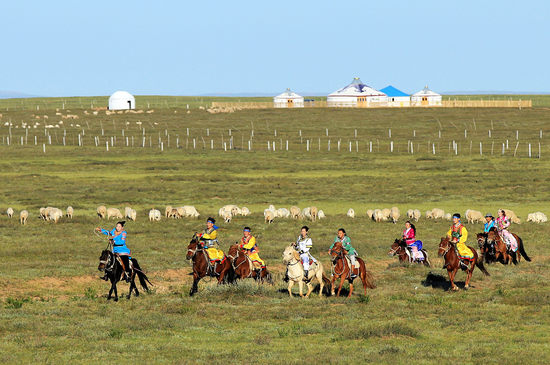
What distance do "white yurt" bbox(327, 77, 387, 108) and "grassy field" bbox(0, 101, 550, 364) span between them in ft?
208

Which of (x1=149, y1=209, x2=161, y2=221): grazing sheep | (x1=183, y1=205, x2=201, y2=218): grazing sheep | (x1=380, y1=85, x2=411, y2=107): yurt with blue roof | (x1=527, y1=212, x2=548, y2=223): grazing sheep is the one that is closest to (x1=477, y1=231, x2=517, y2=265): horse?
(x1=527, y1=212, x2=548, y2=223): grazing sheep

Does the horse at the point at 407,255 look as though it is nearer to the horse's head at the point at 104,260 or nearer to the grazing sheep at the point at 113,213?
the horse's head at the point at 104,260

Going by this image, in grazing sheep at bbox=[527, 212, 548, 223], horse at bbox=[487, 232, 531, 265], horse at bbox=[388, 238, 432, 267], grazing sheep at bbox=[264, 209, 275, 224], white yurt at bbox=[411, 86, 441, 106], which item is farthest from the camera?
white yurt at bbox=[411, 86, 441, 106]

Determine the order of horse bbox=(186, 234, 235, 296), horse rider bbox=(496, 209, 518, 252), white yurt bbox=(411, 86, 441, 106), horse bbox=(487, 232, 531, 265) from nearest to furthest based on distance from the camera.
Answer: horse bbox=(186, 234, 235, 296), horse bbox=(487, 232, 531, 265), horse rider bbox=(496, 209, 518, 252), white yurt bbox=(411, 86, 441, 106)

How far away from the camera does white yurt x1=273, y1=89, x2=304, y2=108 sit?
143 m

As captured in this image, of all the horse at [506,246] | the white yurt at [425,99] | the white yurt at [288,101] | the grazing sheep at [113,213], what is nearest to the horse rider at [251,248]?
the horse at [506,246]

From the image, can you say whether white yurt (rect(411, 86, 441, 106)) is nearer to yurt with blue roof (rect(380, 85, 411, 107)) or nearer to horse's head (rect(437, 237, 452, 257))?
yurt with blue roof (rect(380, 85, 411, 107))

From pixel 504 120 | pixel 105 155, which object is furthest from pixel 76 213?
pixel 504 120

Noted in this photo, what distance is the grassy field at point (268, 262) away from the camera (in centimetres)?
1367

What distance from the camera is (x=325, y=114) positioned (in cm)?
12181

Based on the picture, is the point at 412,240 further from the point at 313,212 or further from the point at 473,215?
the point at 473,215

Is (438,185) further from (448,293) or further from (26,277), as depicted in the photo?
(26,277)

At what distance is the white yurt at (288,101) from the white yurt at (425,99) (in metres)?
24.2

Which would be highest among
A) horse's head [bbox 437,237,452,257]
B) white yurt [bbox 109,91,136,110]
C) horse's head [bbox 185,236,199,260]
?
white yurt [bbox 109,91,136,110]
